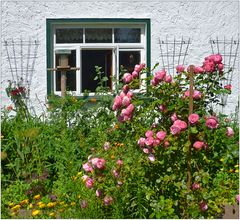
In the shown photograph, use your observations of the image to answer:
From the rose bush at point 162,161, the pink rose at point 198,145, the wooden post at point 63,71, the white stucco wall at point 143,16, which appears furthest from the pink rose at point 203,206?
the white stucco wall at point 143,16

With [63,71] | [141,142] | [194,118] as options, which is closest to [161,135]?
[141,142]

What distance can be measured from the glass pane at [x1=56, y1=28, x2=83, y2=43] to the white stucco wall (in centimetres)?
21

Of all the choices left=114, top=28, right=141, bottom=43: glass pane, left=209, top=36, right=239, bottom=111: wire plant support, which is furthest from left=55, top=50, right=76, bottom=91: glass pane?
left=209, top=36, right=239, bottom=111: wire plant support

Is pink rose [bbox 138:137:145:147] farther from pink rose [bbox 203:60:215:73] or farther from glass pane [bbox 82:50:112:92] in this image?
glass pane [bbox 82:50:112:92]

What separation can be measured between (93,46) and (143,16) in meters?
0.87

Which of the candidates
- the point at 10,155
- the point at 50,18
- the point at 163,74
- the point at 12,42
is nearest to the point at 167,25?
the point at 50,18

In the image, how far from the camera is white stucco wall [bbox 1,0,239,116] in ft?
26.6

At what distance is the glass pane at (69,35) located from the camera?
8148mm

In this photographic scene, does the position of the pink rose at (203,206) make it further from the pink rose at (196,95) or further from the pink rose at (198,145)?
the pink rose at (196,95)

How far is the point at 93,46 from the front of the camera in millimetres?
8156

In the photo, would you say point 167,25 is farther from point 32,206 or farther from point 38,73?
point 32,206

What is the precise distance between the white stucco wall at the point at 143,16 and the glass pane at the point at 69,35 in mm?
206

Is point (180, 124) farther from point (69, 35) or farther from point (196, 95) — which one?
point (69, 35)

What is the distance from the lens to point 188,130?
13.8 feet
